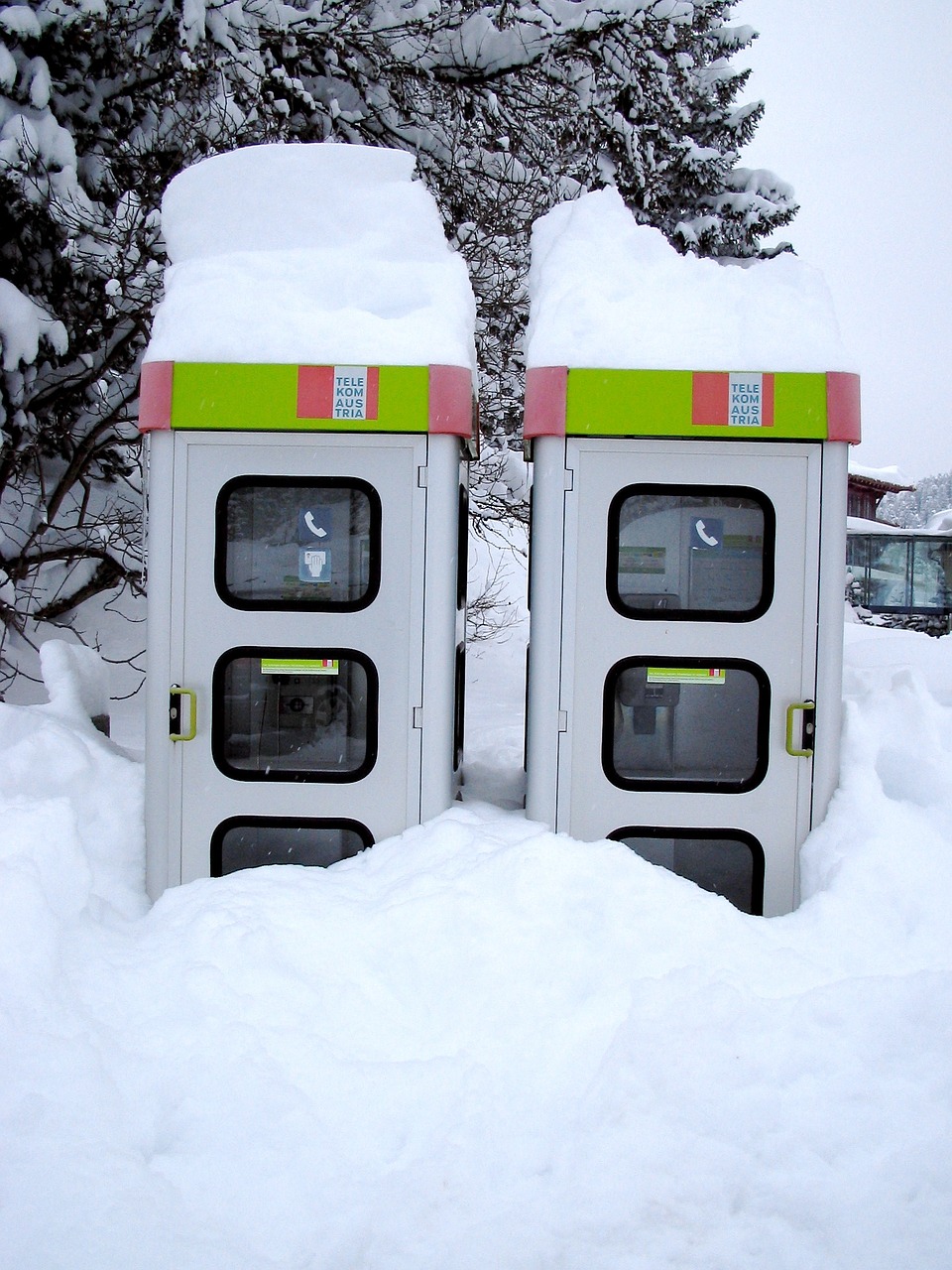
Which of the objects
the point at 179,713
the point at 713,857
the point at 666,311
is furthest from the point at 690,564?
the point at 179,713

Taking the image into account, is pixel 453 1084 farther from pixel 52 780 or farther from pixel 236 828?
pixel 52 780

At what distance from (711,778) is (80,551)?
4.79 m

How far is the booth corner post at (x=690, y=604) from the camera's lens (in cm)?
320

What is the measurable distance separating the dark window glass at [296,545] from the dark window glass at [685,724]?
0.85 meters

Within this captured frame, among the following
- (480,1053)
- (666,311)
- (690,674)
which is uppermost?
(666,311)

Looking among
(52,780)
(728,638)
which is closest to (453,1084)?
(728,638)

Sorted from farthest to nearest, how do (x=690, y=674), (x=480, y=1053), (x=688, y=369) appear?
1. (x=690, y=674)
2. (x=688, y=369)
3. (x=480, y=1053)

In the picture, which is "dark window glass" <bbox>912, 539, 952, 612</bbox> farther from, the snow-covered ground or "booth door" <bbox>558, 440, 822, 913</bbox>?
"booth door" <bbox>558, 440, 822, 913</bbox>

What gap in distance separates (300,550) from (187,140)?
12.3 feet

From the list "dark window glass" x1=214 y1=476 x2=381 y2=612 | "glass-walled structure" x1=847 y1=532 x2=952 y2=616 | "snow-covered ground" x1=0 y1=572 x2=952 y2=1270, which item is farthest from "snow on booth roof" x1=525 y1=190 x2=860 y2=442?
"glass-walled structure" x1=847 y1=532 x2=952 y2=616

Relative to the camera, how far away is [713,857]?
3.42m

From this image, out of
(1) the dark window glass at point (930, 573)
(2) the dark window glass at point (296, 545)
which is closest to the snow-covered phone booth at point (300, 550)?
(2) the dark window glass at point (296, 545)

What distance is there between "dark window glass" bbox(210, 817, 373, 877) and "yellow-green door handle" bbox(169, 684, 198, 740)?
0.33 metres

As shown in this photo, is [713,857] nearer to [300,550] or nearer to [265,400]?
[300,550]
